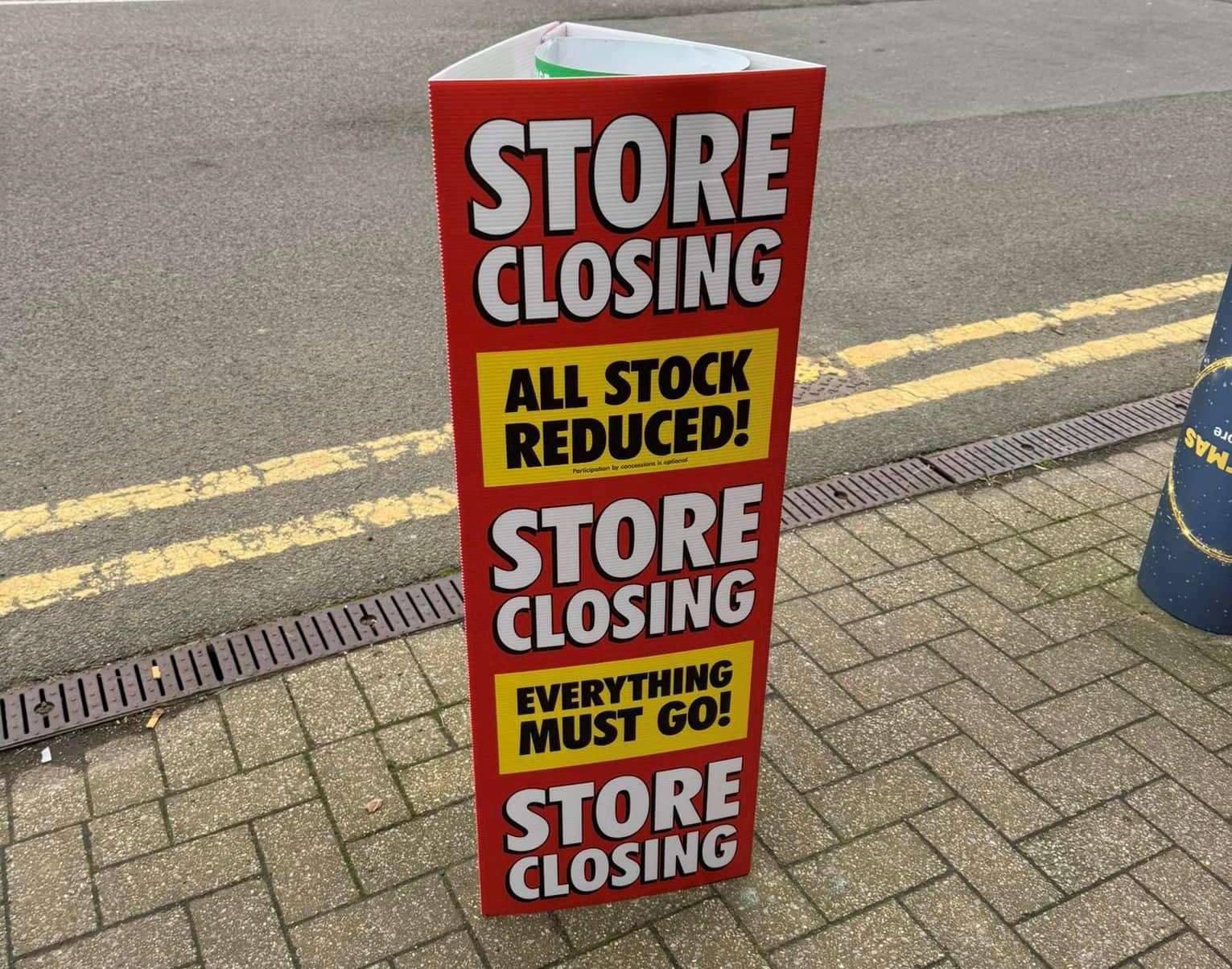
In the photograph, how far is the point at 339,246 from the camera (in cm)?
605

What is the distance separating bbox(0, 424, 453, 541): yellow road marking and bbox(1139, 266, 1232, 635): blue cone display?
8.18 feet

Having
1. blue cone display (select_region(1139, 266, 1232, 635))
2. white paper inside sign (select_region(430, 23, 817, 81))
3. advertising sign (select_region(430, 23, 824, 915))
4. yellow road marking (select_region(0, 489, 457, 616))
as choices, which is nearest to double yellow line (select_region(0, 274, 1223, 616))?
yellow road marking (select_region(0, 489, 457, 616))

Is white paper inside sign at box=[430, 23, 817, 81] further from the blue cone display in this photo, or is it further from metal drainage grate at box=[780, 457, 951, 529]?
metal drainage grate at box=[780, 457, 951, 529]

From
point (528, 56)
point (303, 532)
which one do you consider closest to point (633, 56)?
point (528, 56)

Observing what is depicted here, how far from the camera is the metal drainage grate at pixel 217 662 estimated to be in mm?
3125

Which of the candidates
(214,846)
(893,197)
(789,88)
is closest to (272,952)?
(214,846)

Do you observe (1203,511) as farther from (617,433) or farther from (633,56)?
(633,56)

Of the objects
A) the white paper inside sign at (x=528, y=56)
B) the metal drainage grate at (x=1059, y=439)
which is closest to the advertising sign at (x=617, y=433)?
the white paper inside sign at (x=528, y=56)

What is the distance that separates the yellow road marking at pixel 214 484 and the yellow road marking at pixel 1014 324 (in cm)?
180

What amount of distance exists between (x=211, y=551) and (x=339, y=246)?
2.71 meters

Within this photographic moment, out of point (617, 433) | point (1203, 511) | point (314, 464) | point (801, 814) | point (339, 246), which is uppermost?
point (617, 433)

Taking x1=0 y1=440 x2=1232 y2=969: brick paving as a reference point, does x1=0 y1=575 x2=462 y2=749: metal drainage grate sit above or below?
above

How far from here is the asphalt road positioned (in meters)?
4.04

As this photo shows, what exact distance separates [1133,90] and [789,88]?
8.87 metres
